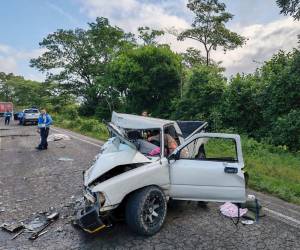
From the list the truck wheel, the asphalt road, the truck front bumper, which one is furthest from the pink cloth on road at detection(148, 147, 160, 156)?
the truck front bumper

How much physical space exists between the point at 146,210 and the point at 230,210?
6.00ft

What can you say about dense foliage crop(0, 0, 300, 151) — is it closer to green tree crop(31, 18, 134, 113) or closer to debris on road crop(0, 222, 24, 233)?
green tree crop(31, 18, 134, 113)

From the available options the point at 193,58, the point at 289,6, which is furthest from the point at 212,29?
the point at 289,6

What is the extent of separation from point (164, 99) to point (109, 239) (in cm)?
2612

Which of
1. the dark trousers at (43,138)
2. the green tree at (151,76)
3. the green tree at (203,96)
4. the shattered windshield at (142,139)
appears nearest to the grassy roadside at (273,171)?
the shattered windshield at (142,139)

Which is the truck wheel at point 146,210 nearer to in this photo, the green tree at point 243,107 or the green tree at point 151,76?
the green tree at point 243,107

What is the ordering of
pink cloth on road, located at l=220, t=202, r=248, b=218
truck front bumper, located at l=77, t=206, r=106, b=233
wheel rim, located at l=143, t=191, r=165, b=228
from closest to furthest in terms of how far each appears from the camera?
1. truck front bumper, located at l=77, t=206, r=106, b=233
2. wheel rim, located at l=143, t=191, r=165, b=228
3. pink cloth on road, located at l=220, t=202, r=248, b=218

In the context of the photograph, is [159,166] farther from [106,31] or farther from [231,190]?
[106,31]

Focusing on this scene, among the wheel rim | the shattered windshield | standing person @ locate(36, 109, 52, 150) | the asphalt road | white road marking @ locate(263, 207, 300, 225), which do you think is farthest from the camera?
standing person @ locate(36, 109, 52, 150)

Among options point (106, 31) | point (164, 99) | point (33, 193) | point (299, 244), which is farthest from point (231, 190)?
point (106, 31)

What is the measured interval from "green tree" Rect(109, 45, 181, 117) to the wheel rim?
24.2m

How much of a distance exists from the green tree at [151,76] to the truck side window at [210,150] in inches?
604

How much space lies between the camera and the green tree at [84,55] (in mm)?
45750

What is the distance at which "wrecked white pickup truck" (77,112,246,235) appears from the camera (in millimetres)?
4969
